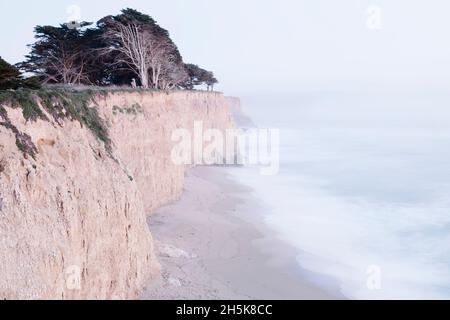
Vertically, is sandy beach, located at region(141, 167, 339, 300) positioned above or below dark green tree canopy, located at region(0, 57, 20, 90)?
below

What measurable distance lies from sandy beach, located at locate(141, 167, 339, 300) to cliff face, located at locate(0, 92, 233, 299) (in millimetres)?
1139

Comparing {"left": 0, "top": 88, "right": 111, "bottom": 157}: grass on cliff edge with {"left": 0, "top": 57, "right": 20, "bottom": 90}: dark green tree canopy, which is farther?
{"left": 0, "top": 57, "right": 20, "bottom": 90}: dark green tree canopy

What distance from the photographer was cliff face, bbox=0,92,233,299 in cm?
664

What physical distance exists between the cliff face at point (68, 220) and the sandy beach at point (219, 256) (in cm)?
114

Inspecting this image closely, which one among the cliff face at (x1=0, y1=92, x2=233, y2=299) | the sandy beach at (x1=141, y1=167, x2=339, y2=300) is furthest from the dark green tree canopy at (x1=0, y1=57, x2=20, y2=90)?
the sandy beach at (x1=141, y1=167, x2=339, y2=300)

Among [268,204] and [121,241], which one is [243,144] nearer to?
[268,204]

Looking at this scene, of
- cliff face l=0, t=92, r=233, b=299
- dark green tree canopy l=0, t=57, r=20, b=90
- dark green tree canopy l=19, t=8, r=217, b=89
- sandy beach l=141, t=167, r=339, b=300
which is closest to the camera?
cliff face l=0, t=92, r=233, b=299

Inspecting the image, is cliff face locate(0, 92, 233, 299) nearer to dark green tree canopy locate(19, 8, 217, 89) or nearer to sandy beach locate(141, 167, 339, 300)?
sandy beach locate(141, 167, 339, 300)

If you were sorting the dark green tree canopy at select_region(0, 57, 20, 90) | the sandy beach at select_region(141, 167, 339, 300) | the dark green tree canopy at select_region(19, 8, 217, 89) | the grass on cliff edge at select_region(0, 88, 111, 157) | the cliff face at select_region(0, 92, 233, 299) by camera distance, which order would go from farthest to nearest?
the dark green tree canopy at select_region(19, 8, 217, 89) → the sandy beach at select_region(141, 167, 339, 300) → the dark green tree canopy at select_region(0, 57, 20, 90) → the grass on cliff edge at select_region(0, 88, 111, 157) → the cliff face at select_region(0, 92, 233, 299)

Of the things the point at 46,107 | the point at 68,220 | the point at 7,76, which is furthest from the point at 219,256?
the point at 7,76

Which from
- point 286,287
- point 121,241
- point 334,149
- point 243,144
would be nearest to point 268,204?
point 286,287

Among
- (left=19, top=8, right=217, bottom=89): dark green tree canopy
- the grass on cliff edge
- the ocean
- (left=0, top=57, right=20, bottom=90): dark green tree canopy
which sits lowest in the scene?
the ocean

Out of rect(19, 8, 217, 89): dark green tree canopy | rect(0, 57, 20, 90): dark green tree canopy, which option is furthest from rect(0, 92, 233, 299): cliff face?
rect(19, 8, 217, 89): dark green tree canopy

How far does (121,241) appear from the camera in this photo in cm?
975
